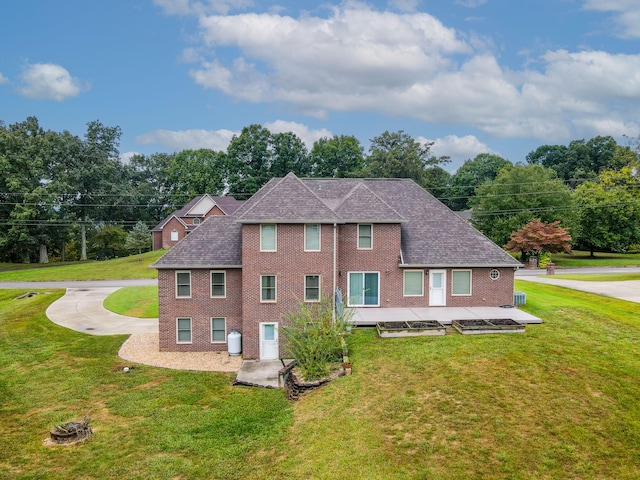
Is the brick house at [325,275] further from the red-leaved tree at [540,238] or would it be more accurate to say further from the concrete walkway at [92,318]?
the red-leaved tree at [540,238]

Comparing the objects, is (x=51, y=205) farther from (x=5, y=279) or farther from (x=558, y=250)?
(x=558, y=250)

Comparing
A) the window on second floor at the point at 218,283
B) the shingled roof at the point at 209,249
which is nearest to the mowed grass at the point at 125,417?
the window on second floor at the point at 218,283

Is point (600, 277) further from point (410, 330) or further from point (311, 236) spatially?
point (311, 236)

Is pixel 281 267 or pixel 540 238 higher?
pixel 540 238

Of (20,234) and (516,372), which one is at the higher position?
(20,234)

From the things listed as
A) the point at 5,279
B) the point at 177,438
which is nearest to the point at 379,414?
the point at 177,438

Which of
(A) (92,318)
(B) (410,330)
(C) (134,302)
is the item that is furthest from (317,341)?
(C) (134,302)

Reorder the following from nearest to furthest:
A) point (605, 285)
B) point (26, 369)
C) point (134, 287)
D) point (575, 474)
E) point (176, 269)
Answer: point (575, 474), point (26, 369), point (176, 269), point (605, 285), point (134, 287)
